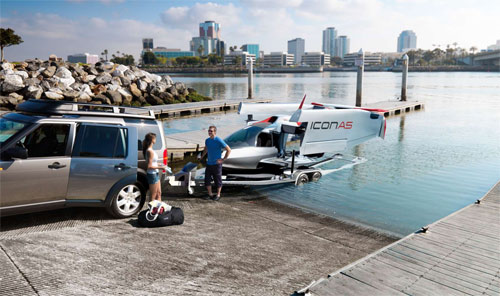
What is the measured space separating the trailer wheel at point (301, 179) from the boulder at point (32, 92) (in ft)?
88.3

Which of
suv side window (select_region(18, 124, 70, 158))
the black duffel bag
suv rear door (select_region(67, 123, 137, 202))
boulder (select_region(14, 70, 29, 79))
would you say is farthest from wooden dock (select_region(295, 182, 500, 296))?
boulder (select_region(14, 70, 29, 79))

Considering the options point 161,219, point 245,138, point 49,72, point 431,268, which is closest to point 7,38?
point 49,72

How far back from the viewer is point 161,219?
8.17 meters

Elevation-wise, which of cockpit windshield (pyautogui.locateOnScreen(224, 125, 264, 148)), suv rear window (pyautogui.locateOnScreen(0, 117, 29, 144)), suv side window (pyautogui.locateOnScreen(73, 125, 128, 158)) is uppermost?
suv rear window (pyautogui.locateOnScreen(0, 117, 29, 144))

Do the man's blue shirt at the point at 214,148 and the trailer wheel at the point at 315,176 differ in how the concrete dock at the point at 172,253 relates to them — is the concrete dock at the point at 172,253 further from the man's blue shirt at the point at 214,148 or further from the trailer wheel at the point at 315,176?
the trailer wheel at the point at 315,176

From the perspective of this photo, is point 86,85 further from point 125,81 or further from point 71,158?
point 71,158

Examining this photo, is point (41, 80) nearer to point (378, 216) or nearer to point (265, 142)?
point (265, 142)

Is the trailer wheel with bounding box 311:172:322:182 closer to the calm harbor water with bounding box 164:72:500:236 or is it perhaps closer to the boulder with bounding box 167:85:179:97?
the calm harbor water with bounding box 164:72:500:236

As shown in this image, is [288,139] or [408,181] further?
[408,181]

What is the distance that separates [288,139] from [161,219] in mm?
6815

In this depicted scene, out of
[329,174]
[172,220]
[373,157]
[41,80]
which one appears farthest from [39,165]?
[41,80]

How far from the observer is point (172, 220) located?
27.3 feet

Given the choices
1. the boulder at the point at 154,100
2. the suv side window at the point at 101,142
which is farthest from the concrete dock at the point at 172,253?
the boulder at the point at 154,100

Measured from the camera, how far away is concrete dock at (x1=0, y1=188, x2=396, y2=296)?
5.69 m
